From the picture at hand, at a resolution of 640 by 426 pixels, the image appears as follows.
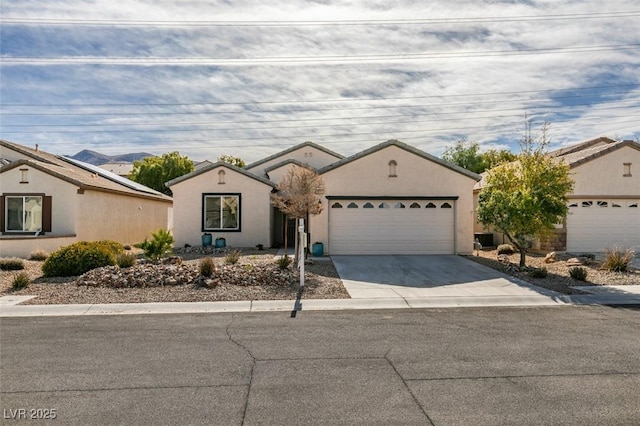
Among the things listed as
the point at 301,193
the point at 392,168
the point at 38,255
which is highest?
the point at 392,168

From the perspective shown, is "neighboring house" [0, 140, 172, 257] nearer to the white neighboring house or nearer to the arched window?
the arched window

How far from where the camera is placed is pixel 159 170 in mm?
43312

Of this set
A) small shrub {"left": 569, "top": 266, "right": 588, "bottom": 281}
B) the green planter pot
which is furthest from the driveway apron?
small shrub {"left": 569, "top": 266, "right": 588, "bottom": 281}

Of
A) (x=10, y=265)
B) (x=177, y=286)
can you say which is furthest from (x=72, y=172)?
(x=177, y=286)

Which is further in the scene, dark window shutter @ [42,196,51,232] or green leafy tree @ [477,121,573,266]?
dark window shutter @ [42,196,51,232]

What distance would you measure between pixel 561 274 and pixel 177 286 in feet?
38.9

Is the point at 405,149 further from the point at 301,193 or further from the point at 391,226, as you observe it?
the point at 301,193

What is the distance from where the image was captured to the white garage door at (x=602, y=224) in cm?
2002

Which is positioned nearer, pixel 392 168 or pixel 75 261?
pixel 75 261

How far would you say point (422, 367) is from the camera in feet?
20.0

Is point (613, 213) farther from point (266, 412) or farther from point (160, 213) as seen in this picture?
point (160, 213)

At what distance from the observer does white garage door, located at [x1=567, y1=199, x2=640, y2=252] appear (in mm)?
20016

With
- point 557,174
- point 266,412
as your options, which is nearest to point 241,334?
point 266,412

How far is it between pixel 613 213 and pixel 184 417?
21.6 meters
